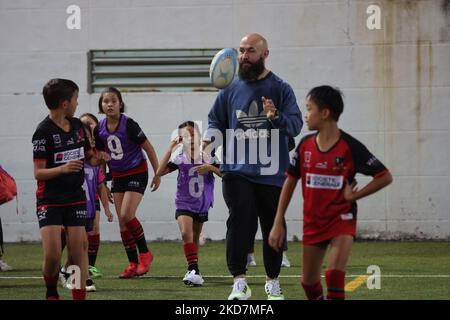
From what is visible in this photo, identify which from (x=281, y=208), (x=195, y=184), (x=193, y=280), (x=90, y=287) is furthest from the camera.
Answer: (x=195, y=184)

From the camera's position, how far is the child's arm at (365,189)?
6.70 metres

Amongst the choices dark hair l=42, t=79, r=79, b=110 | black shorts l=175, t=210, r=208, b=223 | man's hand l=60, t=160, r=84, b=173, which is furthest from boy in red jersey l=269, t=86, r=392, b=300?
black shorts l=175, t=210, r=208, b=223

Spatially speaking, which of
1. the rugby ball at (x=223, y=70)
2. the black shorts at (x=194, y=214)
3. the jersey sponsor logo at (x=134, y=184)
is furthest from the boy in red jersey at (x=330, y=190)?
the jersey sponsor logo at (x=134, y=184)

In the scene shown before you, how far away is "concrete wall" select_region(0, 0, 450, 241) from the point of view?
15.2 metres

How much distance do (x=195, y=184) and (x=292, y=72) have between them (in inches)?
193

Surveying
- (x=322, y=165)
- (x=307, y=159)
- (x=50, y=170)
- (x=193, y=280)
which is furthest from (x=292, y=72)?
(x=322, y=165)

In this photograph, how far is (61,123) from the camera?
25.6ft

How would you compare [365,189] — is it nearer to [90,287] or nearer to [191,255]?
[90,287]

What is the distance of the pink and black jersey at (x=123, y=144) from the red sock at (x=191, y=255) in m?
1.01

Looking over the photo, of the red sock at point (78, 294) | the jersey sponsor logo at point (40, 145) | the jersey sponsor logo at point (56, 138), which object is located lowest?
the red sock at point (78, 294)

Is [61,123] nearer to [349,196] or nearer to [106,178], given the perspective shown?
[349,196]

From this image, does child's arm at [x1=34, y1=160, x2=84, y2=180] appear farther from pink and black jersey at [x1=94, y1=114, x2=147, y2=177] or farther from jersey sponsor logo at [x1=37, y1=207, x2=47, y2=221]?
pink and black jersey at [x1=94, y1=114, x2=147, y2=177]

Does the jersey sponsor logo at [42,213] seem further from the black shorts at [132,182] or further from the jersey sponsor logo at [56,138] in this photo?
the black shorts at [132,182]

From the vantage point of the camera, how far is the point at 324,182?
268 inches
